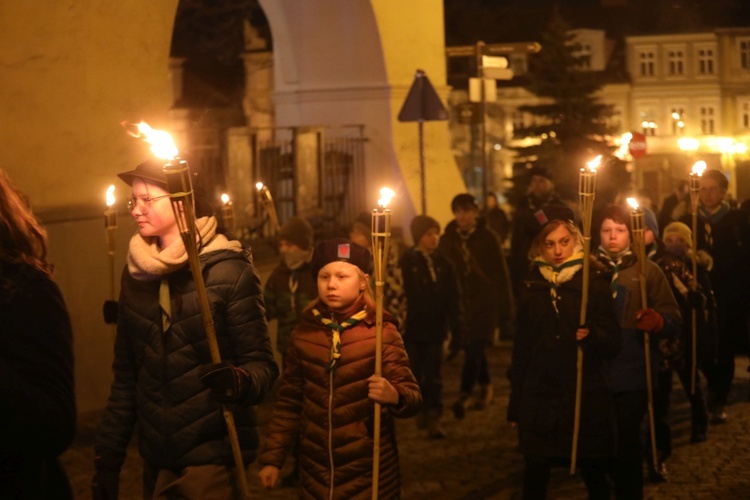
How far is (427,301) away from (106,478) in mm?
5571

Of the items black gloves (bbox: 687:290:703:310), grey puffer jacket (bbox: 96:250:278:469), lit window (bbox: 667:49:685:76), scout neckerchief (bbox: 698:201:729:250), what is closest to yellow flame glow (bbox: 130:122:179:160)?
grey puffer jacket (bbox: 96:250:278:469)

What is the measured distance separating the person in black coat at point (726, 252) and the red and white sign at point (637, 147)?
5392mm

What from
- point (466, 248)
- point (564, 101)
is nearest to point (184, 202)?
point (466, 248)

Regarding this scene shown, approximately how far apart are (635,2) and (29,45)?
64.9m

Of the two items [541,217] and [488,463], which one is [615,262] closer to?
[541,217]

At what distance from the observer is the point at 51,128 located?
412 inches

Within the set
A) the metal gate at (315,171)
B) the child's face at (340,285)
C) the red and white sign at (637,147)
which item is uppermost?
the red and white sign at (637,147)

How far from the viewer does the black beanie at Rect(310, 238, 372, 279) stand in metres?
5.76

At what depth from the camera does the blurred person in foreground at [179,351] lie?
5246mm

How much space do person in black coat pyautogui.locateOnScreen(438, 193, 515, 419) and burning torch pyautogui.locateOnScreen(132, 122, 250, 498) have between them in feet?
22.0

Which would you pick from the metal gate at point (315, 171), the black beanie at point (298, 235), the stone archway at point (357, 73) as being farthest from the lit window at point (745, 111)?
the black beanie at point (298, 235)

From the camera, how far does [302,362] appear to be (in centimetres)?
574

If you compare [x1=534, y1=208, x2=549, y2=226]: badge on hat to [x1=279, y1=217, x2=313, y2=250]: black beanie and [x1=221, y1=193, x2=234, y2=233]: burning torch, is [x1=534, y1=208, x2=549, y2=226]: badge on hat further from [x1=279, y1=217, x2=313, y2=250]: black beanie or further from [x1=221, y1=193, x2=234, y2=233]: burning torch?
[x1=279, y1=217, x2=313, y2=250]: black beanie

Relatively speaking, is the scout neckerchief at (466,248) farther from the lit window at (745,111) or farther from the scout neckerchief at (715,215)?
the lit window at (745,111)
